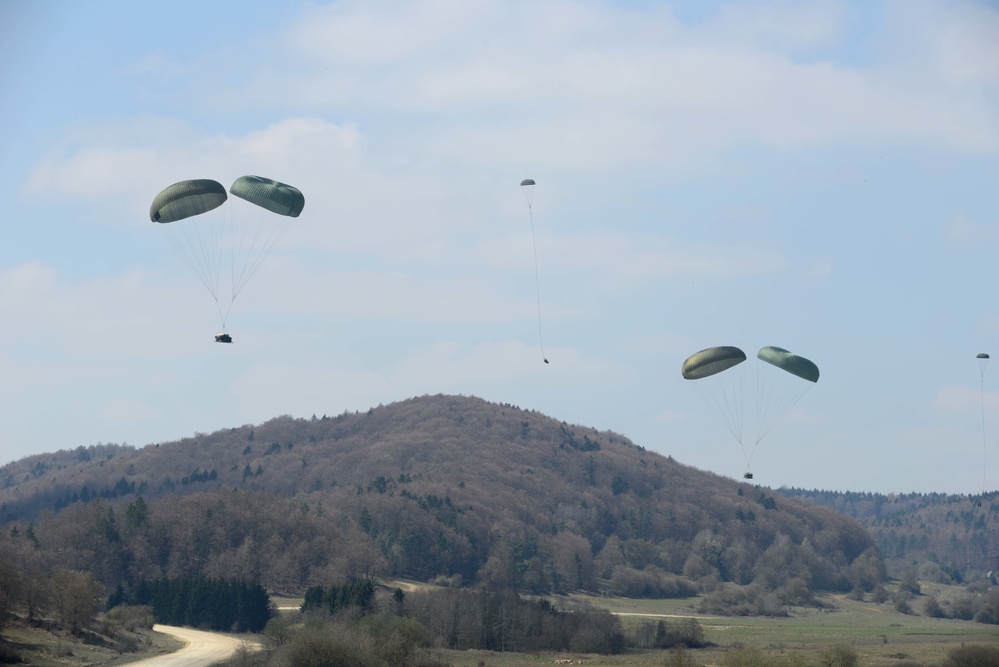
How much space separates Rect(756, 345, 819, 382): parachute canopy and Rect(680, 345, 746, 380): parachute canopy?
64.6 inches

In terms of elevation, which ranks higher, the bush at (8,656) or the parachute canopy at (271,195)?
the parachute canopy at (271,195)

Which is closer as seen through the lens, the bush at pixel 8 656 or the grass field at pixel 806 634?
the bush at pixel 8 656

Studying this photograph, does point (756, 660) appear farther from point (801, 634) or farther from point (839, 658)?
point (801, 634)

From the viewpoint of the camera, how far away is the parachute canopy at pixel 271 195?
64625 millimetres

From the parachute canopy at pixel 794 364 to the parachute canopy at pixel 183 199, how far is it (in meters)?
36.0

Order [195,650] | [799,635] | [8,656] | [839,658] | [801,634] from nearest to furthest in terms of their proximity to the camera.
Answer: [8,656] → [839,658] → [195,650] → [799,635] → [801,634]

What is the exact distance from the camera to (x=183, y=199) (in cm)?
6397

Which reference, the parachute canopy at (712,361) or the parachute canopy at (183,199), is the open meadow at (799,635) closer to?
the parachute canopy at (712,361)

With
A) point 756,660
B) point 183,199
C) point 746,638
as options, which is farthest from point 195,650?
point 746,638

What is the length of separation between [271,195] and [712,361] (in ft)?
98.8

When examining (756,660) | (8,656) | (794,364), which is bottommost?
(8,656)

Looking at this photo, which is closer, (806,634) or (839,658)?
(839,658)

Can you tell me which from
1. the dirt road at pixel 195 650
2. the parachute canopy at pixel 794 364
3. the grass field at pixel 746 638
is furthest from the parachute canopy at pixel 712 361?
the dirt road at pixel 195 650

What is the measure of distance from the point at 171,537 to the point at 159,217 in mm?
96596
